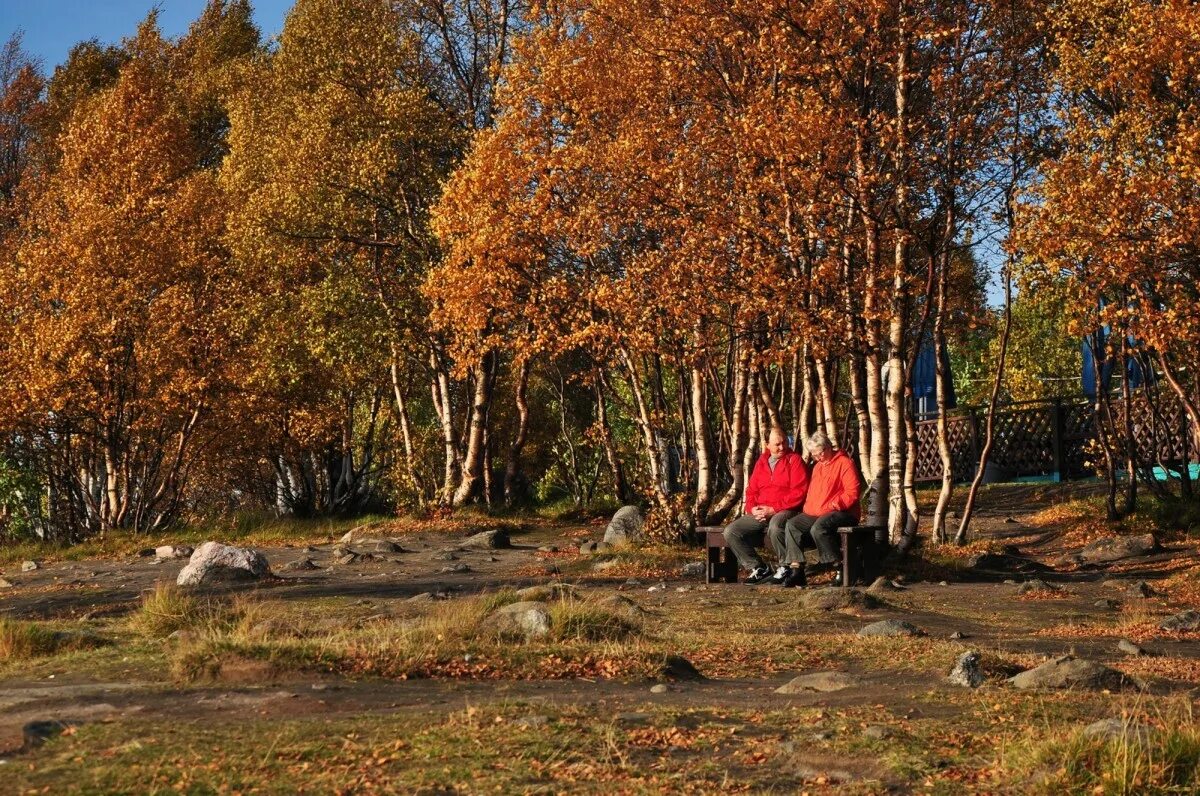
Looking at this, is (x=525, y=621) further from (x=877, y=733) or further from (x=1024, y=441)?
(x=1024, y=441)

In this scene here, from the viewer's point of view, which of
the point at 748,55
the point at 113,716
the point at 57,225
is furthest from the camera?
the point at 57,225

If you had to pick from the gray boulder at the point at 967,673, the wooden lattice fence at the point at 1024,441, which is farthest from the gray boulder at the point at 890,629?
the wooden lattice fence at the point at 1024,441

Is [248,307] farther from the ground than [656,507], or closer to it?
farther from the ground

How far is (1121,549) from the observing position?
20844 millimetres

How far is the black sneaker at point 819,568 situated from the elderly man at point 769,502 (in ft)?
1.79

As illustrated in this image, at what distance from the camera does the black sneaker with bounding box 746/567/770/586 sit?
17281 mm

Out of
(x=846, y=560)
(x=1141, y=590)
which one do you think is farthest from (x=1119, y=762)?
(x=1141, y=590)

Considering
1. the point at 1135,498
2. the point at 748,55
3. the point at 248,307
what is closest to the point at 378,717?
the point at 748,55

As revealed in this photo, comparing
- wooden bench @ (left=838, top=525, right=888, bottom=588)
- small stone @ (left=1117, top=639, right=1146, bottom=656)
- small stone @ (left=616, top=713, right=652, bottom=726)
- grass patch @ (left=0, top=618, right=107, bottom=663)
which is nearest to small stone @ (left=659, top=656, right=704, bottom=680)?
small stone @ (left=616, top=713, right=652, bottom=726)

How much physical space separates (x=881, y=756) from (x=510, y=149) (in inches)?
691

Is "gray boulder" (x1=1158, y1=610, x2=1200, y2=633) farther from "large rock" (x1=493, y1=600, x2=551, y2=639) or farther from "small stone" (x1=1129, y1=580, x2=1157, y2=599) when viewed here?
"large rock" (x1=493, y1=600, x2=551, y2=639)

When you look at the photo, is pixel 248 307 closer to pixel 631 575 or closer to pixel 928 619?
pixel 631 575

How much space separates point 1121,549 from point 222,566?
12353 mm

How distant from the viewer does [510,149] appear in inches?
913
